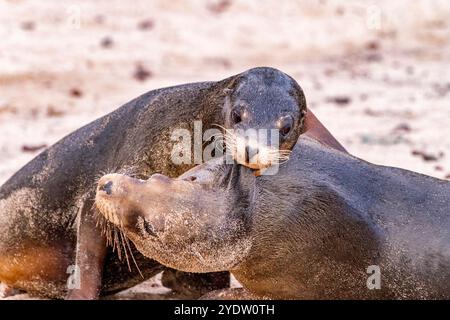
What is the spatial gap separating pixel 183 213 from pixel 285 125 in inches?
38.3

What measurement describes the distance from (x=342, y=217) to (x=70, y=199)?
1.75m

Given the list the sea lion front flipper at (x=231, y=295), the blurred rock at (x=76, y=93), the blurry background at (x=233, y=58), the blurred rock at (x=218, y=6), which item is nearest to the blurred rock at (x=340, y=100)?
the blurry background at (x=233, y=58)

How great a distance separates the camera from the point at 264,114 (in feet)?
17.6

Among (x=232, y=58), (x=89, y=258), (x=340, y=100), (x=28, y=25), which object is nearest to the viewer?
(x=89, y=258)

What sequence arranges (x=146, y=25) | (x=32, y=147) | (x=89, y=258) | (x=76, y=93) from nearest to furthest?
1. (x=89, y=258)
2. (x=32, y=147)
3. (x=76, y=93)
4. (x=146, y=25)

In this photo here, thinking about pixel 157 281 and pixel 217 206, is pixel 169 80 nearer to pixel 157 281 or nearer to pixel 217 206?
pixel 157 281

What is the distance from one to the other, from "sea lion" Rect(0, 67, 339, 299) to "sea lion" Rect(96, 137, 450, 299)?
264 millimetres

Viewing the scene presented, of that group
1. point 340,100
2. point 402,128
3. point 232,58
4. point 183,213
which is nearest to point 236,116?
point 183,213

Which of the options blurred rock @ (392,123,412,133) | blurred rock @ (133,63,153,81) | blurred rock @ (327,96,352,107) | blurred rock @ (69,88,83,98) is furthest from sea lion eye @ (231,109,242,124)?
blurred rock @ (133,63,153,81)

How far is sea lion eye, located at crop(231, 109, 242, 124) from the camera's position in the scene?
5.38 meters

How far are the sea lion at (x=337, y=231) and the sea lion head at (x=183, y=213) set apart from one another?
0.03 meters

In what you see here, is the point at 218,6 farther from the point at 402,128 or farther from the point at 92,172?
the point at 92,172

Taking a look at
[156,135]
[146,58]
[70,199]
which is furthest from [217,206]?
[146,58]

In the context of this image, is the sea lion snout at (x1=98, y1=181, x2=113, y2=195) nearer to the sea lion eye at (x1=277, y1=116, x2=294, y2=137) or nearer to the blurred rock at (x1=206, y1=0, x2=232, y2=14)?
the sea lion eye at (x1=277, y1=116, x2=294, y2=137)
